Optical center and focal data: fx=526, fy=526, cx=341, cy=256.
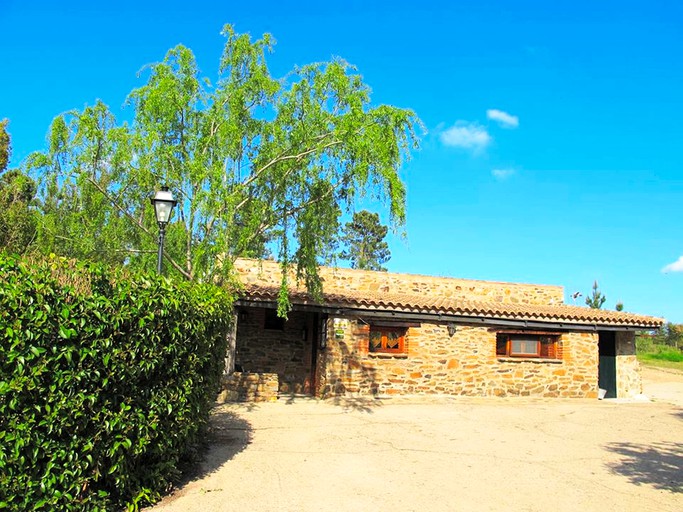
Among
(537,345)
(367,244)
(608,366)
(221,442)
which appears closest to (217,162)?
(221,442)

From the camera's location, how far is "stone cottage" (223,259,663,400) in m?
13.2

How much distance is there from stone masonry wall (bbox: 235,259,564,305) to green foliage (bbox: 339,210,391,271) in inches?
964

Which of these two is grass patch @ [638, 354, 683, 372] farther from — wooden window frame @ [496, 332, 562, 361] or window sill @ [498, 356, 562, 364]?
window sill @ [498, 356, 562, 364]

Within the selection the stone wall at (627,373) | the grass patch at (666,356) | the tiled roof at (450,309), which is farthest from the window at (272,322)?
the grass patch at (666,356)

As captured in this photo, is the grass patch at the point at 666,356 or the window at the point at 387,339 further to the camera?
the grass patch at the point at 666,356

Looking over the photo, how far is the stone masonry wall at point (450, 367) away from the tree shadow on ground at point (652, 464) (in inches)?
221

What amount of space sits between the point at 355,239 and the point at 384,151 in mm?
35763

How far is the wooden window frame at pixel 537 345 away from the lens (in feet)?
48.7

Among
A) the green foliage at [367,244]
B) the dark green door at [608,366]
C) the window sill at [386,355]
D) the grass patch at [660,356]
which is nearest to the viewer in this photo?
the window sill at [386,355]

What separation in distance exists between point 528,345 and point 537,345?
0.31m

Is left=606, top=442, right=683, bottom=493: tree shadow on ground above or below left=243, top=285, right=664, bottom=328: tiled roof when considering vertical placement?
below

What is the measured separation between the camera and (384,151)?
902 centimetres

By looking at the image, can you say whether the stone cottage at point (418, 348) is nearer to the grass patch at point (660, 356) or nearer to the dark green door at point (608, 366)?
the dark green door at point (608, 366)

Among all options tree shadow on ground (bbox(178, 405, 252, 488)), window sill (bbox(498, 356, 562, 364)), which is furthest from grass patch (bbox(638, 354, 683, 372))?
tree shadow on ground (bbox(178, 405, 252, 488))
